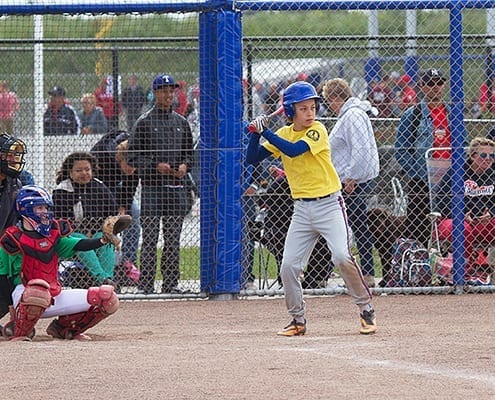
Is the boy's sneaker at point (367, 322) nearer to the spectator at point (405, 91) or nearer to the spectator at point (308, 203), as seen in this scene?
the spectator at point (308, 203)

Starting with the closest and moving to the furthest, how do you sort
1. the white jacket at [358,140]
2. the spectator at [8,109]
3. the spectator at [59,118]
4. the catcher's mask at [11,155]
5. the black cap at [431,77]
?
the catcher's mask at [11,155] < the white jacket at [358,140] < the black cap at [431,77] < the spectator at [8,109] < the spectator at [59,118]

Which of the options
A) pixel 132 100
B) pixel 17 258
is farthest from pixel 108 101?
pixel 17 258

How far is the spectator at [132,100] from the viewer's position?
13570 mm

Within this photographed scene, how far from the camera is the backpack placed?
34.9ft

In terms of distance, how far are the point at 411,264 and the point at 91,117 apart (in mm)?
6136

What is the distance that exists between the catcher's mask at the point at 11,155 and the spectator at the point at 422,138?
3464mm

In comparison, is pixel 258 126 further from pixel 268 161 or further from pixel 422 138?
pixel 268 161

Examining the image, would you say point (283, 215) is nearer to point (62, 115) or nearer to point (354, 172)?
point (354, 172)

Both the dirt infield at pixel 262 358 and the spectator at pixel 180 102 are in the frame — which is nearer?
the dirt infield at pixel 262 358

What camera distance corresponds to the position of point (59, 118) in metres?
14.6

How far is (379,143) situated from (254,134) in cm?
511

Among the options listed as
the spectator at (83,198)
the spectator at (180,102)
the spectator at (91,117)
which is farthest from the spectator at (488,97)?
the spectator at (91,117)

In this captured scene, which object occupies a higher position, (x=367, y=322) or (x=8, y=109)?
(x=8, y=109)

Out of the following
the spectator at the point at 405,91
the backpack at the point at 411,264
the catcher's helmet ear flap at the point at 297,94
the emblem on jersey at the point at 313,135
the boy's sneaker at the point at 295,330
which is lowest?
the boy's sneaker at the point at 295,330
